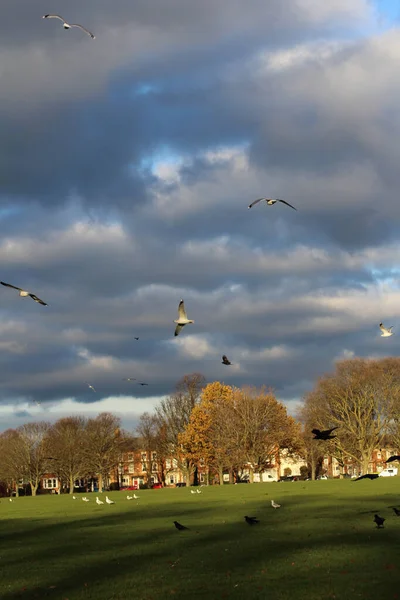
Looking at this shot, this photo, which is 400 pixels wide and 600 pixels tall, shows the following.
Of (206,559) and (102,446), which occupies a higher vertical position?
(102,446)

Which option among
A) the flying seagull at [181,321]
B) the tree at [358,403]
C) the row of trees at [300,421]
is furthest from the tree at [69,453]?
the flying seagull at [181,321]

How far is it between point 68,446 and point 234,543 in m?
141

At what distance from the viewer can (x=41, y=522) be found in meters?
54.3

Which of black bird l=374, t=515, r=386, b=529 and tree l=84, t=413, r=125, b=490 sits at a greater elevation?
tree l=84, t=413, r=125, b=490

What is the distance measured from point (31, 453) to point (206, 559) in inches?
6106

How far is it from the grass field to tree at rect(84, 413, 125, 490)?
4712 inches

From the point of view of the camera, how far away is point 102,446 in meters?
167

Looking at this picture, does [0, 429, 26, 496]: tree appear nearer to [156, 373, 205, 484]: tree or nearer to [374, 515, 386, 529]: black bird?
[156, 373, 205, 484]: tree

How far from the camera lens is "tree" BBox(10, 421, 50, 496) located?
569 ft

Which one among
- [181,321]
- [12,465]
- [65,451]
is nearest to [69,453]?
[65,451]

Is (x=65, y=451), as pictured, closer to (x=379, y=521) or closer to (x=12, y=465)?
(x=12, y=465)

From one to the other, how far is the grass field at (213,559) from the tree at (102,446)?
119678 millimetres

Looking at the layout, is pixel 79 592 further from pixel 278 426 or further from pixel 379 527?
pixel 278 426

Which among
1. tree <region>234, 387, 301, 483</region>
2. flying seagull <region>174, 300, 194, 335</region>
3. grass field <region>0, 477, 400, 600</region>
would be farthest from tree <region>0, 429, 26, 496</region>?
flying seagull <region>174, 300, 194, 335</region>
